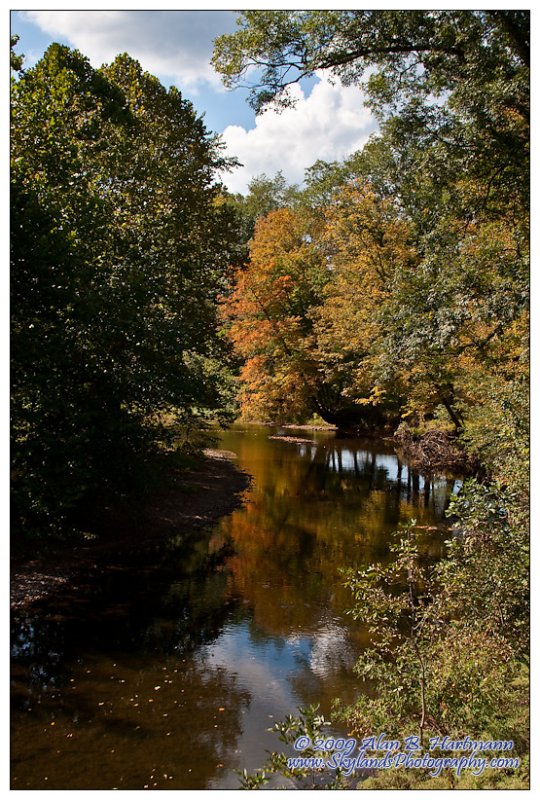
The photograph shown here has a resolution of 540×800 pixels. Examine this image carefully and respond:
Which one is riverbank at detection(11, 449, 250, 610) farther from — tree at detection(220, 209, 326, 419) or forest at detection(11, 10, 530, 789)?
tree at detection(220, 209, 326, 419)

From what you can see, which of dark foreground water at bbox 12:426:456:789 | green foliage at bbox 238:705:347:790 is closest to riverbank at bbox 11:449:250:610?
dark foreground water at bbox 12:426:456:789

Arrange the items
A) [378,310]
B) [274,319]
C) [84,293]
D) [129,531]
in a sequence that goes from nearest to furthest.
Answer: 1. [84,293]
2. [378,310]
3. [129,531]
4. [274,319]

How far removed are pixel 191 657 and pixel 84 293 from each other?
254 inches

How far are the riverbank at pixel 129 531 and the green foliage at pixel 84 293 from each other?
40.0 inches

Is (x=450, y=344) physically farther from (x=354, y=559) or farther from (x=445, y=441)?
(x=445, y=441)

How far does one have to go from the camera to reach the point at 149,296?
12.9 meters

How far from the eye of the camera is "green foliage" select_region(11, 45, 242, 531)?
968 centimetres

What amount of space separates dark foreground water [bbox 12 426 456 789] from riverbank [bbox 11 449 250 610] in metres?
0.54

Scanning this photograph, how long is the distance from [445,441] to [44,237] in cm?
1788

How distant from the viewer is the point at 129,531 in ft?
45.1

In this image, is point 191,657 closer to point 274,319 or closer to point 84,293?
point 84,293

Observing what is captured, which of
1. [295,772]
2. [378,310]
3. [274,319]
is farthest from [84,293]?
[274,319]

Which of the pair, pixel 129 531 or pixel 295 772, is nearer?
pixel 295 772
